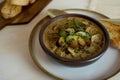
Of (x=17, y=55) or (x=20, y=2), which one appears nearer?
(x=17, y=55)

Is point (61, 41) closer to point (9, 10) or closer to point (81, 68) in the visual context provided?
point (81, 68)

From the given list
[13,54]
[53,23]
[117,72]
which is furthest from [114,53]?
[13,54]

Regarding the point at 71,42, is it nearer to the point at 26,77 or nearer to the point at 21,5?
the point at 26,77

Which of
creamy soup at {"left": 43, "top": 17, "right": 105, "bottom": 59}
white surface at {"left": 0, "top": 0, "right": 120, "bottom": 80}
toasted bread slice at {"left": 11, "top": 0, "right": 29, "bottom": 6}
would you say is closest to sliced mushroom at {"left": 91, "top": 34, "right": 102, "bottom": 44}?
creamy soup at {"left": 43, "top": 17, "right": 105, "bottom": 59}

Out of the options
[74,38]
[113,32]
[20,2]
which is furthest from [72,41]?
[20,2]

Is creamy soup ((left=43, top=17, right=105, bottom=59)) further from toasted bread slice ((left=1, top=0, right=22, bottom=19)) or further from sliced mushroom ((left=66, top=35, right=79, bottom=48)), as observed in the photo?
toasted bread slice ((left=1, top=0, right=22, bottom=19))

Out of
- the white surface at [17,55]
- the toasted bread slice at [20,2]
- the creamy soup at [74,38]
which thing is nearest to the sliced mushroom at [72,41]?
the creamy soup at [74,38]

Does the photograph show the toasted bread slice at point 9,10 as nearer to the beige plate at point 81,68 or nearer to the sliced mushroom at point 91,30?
the beige plate at point 81,68
